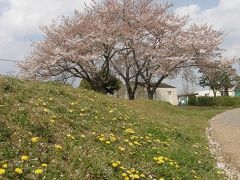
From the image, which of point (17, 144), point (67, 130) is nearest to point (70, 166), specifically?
point (17, 144)

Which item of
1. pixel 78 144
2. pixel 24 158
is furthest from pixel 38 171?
pixel 78 144

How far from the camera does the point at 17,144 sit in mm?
6074

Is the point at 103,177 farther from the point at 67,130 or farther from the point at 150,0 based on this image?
the point at 150,0

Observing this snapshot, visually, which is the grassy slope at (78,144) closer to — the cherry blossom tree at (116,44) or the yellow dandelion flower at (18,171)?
the yellow dandelion flower at (18,171)

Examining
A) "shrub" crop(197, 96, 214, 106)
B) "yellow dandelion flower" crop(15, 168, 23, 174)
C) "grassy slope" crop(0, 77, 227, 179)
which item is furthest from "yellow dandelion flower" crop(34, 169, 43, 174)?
"shrub" crop(197, 96, 214, 106)

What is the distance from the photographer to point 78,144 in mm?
7000

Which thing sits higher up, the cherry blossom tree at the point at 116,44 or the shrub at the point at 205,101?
the cherry blossom tree at the point at 116,44

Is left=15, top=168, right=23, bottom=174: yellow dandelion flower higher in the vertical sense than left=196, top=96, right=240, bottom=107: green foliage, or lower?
lower

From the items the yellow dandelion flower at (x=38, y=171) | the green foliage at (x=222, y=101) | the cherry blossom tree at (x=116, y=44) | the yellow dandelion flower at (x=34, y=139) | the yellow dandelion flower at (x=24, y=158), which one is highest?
the cherry blossom tree at (x=116, y=44)

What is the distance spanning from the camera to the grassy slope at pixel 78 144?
19.0 ft

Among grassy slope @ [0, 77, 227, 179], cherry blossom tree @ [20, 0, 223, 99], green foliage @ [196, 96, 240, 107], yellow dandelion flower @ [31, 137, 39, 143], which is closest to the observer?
grassy slope @ [0, 77, 227, 179]

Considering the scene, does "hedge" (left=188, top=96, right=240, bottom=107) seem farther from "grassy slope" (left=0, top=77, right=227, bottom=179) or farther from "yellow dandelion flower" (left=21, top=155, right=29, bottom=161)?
"yellow dandelion flower" (left=21, top=155, right=29, bottom=161)

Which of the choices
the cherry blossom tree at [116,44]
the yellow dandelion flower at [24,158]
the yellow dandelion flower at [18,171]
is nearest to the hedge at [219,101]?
the cherry blossom tree at [116,44]

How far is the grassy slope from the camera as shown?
5.78 meters
